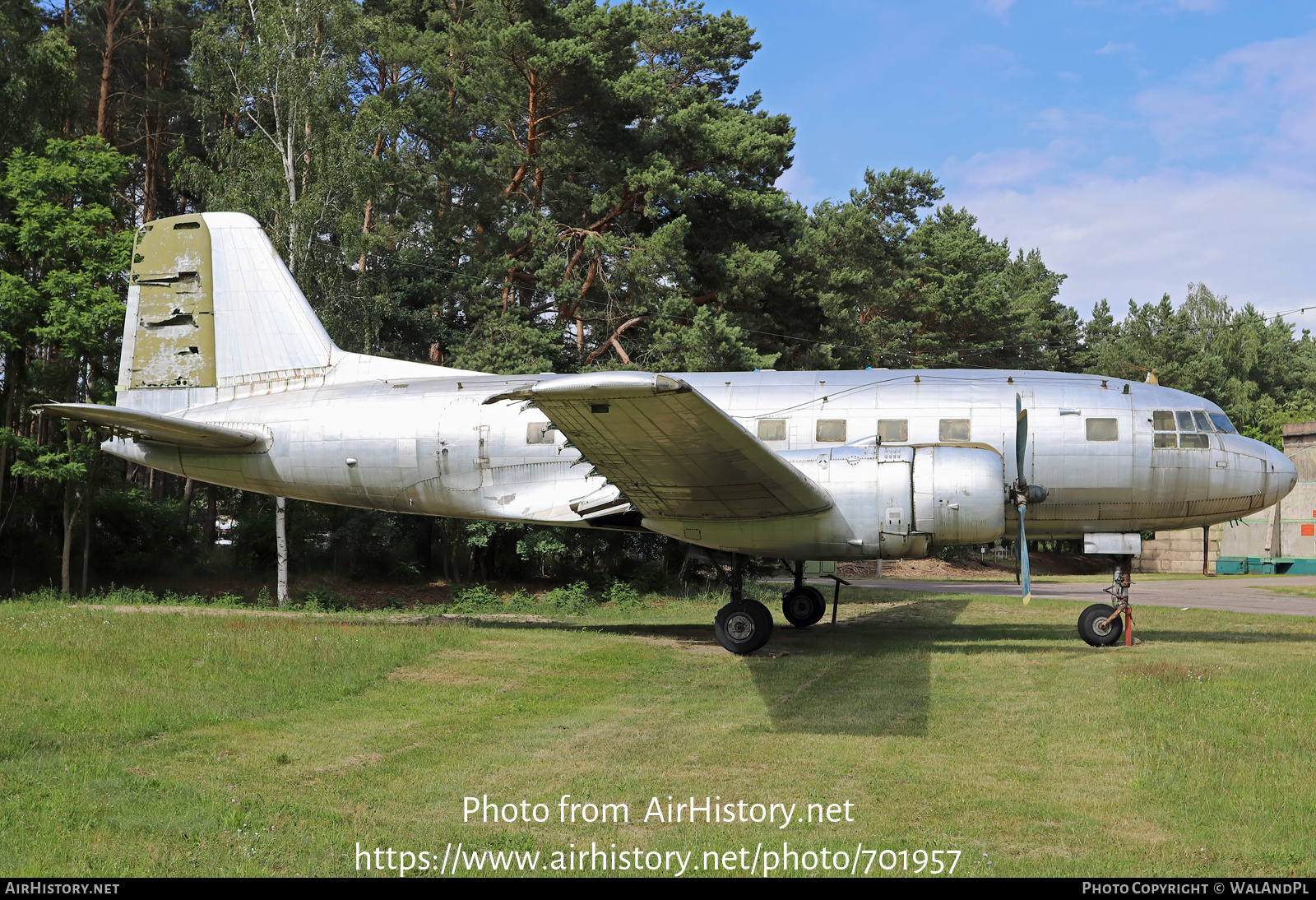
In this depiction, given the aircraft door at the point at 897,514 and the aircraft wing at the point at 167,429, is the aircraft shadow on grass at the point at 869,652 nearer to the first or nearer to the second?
the aircraft door at the point at 897,514

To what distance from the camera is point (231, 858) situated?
5.52m

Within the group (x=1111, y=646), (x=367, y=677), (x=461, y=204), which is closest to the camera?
(x=367, y=677)

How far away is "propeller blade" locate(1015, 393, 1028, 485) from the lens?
13.3 m

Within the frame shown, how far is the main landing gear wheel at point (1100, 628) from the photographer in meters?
13.7

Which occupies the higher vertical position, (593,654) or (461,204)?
(461,204)

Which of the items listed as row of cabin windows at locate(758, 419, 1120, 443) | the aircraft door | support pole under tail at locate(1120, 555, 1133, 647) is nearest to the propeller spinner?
row of cabin windows at locate(758, 419, 1120, 443)

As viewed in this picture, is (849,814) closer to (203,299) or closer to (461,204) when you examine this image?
(203,299)

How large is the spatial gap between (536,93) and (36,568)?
19.9m

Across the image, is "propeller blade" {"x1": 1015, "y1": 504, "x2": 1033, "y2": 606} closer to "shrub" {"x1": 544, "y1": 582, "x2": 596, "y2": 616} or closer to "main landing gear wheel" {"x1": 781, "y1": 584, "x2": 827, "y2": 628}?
"main landing gear wheel" {"x1": 781, "y1": 584, "x2": 827, "y2": 628}

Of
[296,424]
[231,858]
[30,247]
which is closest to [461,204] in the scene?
[30,247]

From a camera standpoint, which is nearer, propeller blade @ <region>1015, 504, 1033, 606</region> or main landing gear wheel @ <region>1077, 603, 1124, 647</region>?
propeller blade @ <region>1015, 504, 1033, 606</region>

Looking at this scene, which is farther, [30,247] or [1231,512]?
[30,247]

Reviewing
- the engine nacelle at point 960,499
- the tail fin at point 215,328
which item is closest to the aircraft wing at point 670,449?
the engine nacelle at point 960,499

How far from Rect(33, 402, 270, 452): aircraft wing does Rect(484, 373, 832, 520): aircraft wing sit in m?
6.95
